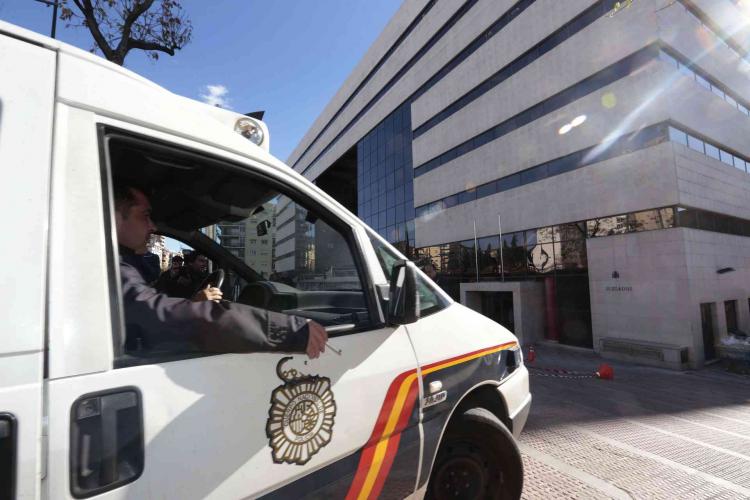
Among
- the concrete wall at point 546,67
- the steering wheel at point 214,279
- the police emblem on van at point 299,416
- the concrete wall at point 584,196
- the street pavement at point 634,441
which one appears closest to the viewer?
the police emblem on van at point 299,416

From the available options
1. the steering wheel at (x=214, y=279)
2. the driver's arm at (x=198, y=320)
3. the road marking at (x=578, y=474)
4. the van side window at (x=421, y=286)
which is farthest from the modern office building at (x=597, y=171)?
the driver's arm at (x=198, y=320)

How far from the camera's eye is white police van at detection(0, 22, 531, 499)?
887 millimetres

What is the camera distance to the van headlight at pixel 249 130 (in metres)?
1.65

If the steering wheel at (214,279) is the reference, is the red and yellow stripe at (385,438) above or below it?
below

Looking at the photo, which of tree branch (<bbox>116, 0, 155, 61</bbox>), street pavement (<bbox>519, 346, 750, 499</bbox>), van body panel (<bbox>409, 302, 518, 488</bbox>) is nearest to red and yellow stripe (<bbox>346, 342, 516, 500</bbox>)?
van body panel (<bbox>409, 302, 518, 488</bbox>)

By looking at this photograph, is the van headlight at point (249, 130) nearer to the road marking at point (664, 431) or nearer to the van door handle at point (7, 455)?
the van door handle at point (7, 455)

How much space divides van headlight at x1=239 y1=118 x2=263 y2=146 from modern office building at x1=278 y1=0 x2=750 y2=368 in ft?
46.4

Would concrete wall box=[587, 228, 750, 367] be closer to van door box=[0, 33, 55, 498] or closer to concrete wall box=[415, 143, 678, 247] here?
concrete wall box=[415, 143, 678, 247]

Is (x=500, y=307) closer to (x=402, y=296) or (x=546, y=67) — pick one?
(x=546, y=67)

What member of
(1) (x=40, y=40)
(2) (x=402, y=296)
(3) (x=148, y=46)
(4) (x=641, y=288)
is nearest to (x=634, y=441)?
(2) (x=402, y=296)

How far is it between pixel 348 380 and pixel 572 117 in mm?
17489

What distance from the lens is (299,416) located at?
52.8 inches

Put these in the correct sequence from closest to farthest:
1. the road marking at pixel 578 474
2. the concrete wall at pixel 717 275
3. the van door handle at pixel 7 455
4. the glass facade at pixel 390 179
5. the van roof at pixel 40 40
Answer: the van door handle at pixel 7 455 < the van roof at pixel 40 40 < the road marking at pixel 578 474 < the concrete wall at pixel 717 275 < the glass facade at pixel 390 179

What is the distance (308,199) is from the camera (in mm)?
1660
